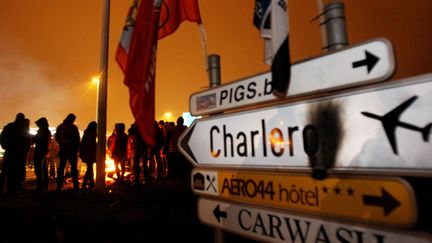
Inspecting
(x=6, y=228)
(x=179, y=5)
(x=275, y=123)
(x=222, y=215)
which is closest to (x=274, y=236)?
(x=222, y=215)

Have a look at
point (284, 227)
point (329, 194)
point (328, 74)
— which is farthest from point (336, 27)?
point (284, 227)

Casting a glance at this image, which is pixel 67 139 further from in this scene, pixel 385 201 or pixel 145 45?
pixel 385 201

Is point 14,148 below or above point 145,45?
below

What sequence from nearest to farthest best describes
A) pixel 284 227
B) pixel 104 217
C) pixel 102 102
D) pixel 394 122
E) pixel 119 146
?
pixel 394 122 < pixel 284 227 < pixel 104 217 < pixel 102 102 < pixel 119 146

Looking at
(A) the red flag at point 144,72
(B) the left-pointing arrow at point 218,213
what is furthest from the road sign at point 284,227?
(A) the red flag at point 144,72

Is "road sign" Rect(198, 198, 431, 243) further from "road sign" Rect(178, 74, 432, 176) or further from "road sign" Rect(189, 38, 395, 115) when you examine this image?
"road sign" Rect(189, 38, 395, 115)

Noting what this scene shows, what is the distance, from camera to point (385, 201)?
1.55 m

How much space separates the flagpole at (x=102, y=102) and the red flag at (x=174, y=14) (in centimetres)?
512

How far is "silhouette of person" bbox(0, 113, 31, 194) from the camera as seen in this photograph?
852cm

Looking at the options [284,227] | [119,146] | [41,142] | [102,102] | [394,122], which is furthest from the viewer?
[119,146]

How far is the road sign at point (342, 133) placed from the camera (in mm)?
1479

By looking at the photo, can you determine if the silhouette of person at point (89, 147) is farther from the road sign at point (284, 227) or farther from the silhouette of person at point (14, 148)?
the road sign at point (284, 227)

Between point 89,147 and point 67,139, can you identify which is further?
point 89,147

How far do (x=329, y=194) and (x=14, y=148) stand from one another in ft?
29.9
